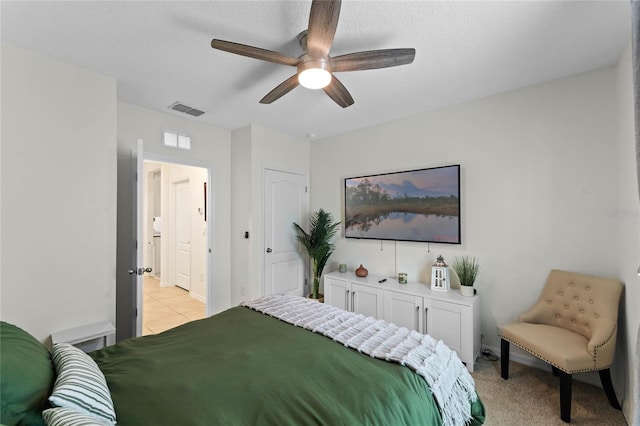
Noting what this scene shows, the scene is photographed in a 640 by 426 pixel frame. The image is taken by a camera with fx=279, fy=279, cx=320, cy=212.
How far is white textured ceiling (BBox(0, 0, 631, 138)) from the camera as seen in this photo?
65.1 inches

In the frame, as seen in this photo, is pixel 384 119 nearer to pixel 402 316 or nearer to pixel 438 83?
pixel 438 83

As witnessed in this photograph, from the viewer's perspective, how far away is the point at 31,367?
1.03m

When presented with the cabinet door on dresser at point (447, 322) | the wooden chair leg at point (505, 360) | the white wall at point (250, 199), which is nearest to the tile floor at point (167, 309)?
the white wall at point (250, 199)

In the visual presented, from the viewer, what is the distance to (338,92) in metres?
2.18

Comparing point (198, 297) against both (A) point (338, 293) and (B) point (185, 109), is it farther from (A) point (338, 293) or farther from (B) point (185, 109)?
(B) point (185, 109)

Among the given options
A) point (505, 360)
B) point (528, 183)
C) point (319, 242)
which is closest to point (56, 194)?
point (319, 242)

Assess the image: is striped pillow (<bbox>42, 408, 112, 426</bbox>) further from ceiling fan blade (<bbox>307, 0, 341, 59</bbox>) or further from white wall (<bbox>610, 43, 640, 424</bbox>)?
white wall (<bbox>610, 43, 640, 424</bbox>)

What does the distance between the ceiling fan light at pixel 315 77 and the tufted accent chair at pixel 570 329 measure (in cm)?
245

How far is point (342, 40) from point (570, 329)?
2.87 m

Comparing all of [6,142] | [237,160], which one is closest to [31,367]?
[6,142]

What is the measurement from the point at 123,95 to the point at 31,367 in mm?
2647

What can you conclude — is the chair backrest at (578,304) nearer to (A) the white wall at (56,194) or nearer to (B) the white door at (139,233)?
(B) the white door at (139,233)

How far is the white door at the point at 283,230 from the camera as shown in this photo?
387cm

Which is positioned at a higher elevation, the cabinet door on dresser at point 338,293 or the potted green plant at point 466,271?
the potted green plant at point 466,271
